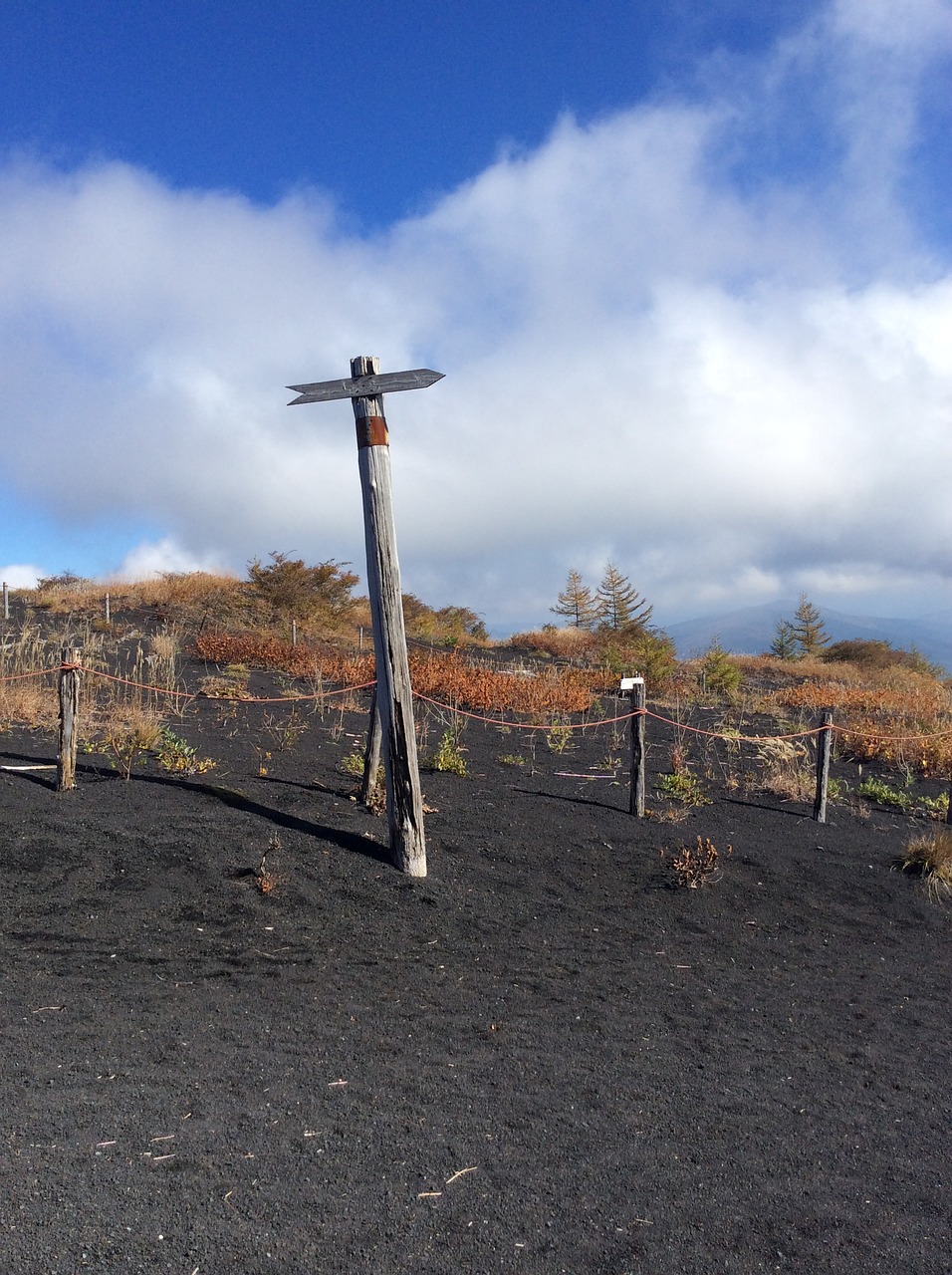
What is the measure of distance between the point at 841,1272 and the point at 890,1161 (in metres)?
0.92

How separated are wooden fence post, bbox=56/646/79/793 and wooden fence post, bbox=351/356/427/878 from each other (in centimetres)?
274

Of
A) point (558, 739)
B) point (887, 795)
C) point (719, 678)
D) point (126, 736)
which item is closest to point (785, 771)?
point (887, 795)

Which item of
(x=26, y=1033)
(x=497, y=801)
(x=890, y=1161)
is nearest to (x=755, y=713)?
(x=497, y=801)

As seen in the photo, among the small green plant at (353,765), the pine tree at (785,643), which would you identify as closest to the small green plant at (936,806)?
the small green plant at (353,765)

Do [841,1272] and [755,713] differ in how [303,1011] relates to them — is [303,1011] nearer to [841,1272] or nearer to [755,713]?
[841,1272]

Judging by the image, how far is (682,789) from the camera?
977cm

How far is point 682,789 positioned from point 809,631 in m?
27.8

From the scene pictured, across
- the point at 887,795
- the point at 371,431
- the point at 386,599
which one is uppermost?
the point at 371,431

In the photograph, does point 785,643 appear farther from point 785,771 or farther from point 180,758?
point 180,758

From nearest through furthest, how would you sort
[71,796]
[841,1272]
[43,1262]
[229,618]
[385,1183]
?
[43,1262], [841,1272], [385,1183], [71,796], [229,618]

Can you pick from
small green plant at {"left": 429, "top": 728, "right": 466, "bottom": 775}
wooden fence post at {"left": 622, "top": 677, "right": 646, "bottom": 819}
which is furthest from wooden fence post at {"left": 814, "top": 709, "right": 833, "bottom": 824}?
small green plant at {"left": 429, "top": 728, "right": 466, "bottom": 775}

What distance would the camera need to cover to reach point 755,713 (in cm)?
1644

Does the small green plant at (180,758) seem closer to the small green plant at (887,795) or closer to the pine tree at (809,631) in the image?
the small green plant at (887,795)

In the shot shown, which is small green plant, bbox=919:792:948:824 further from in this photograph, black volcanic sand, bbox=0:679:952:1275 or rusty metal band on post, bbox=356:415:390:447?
rusty metal band on post, bbox=356:415:390:447
